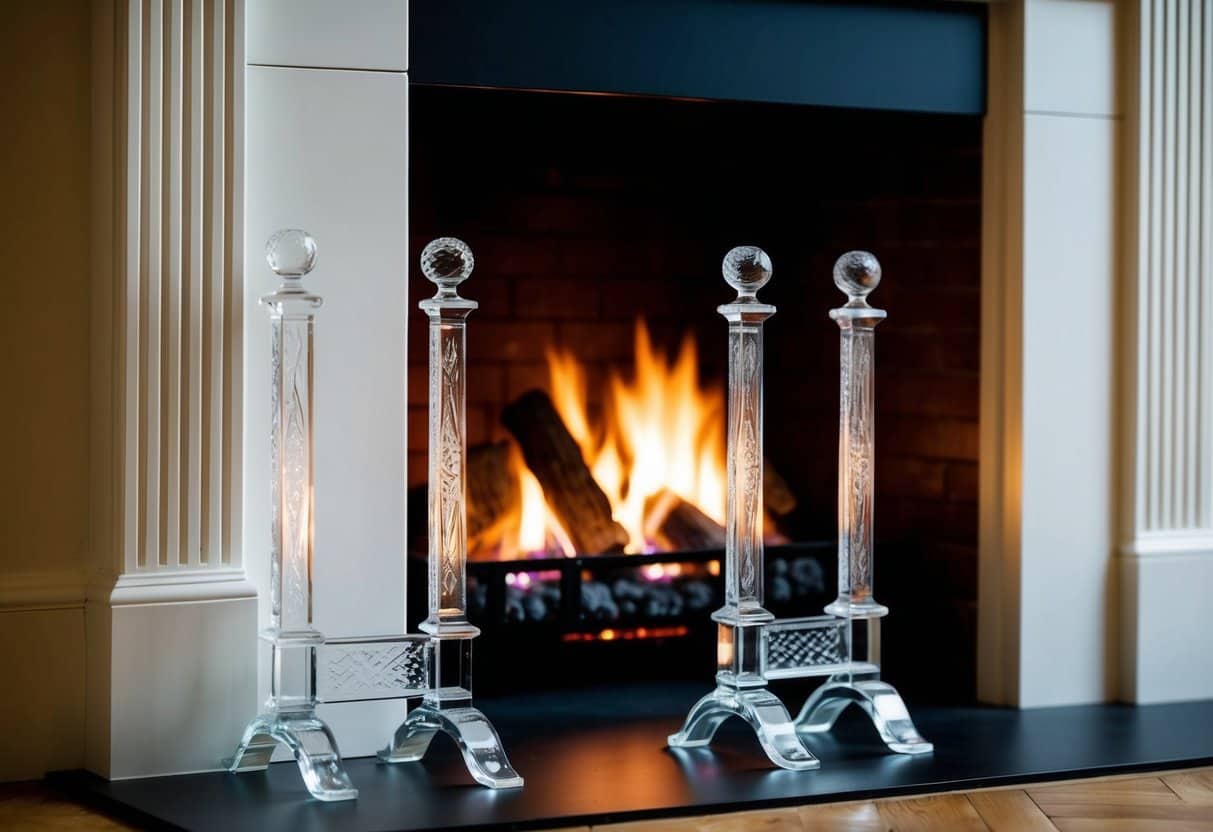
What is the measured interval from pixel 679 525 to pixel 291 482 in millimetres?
1198

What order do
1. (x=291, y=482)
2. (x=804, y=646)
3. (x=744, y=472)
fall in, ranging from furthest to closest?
(x=804, y=646), (x=744, y=472), (x=291, y=482)

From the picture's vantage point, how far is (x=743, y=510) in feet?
A: 9.41

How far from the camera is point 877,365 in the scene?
3.76 metres

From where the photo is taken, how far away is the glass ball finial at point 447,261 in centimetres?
272

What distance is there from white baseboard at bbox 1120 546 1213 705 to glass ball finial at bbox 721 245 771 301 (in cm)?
105

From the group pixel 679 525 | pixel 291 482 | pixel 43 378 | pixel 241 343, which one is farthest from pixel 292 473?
pixel 679 525

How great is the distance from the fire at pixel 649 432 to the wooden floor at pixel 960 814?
1.18 metres

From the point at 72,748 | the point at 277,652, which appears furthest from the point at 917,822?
the point at 72,748

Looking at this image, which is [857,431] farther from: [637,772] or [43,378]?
[43,378]

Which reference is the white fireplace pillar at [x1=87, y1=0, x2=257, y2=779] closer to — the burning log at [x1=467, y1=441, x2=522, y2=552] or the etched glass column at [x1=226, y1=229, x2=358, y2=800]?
the etched glass column at [x1=226, y1=229, x2=358, y2=800]

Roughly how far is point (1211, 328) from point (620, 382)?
4.26ft

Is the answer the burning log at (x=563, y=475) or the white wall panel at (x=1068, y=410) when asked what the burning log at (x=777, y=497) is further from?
the white wall panel at (x=1068, y=410)

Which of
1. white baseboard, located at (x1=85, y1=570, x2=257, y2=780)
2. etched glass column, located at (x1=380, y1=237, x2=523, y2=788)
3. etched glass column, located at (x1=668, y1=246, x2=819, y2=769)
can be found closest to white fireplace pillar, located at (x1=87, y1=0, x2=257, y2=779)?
white baseboard, located at (x1=85, y1=570, x2=257, y2=780)

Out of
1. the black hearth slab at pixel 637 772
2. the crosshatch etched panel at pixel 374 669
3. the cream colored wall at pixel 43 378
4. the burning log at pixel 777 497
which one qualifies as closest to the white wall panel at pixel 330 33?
the cream colored wall at pixel 43 378
